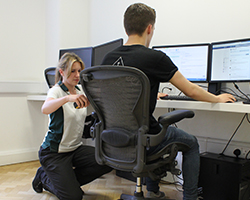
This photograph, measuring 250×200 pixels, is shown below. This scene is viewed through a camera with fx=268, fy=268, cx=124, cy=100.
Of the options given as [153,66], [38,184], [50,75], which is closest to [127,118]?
[153,66]

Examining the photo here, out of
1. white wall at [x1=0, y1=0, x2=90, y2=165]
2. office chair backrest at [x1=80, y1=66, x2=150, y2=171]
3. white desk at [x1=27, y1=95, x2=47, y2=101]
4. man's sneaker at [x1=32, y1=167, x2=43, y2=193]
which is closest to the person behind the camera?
office chair backrest at [x1=80, y1=66, x2=150, y2=171]

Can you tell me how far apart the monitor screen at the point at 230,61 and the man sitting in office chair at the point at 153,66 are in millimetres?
548

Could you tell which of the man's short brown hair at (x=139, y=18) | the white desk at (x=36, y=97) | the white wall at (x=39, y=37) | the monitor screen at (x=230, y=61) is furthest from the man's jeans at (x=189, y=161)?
the white desk at (x=36, y=97)

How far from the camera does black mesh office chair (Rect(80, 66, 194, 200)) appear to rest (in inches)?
50.8

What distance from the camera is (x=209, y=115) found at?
236 cm

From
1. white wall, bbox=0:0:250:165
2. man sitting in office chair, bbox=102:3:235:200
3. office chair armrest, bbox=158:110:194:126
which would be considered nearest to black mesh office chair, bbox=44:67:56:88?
white wall, bbox=0:0:250:165

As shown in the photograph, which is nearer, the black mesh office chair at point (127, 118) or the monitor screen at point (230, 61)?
the black mesh office chair at point (127, 118)

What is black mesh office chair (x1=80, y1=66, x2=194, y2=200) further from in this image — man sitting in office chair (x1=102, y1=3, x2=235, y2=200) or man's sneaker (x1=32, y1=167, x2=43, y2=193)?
man's sneaker (x1=32, y1=167, x2=43, y2=193)

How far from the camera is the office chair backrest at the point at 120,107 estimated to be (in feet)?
4.20

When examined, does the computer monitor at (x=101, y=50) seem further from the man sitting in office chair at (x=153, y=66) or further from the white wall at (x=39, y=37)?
the man sitting in office chair at (x=153, y=66)

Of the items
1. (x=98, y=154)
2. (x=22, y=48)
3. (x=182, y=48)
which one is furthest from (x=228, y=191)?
(x=22, y=48)

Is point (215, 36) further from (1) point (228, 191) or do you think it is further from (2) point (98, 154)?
(2) point (98, 154)

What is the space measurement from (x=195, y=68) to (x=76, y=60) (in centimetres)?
98

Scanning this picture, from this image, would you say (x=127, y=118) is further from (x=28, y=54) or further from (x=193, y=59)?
(x=28, y=54)
